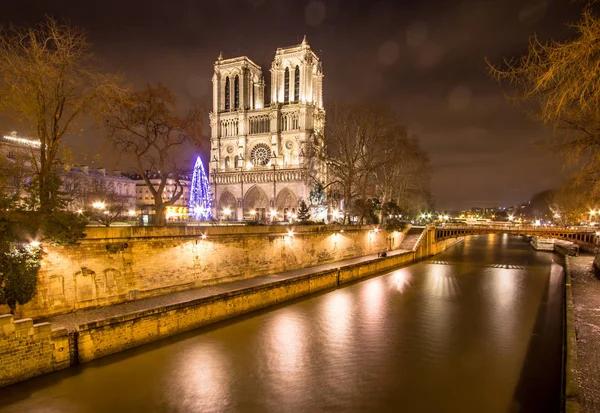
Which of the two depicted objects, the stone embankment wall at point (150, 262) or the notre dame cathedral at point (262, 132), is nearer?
the stone embankment wall at point (150, 262)

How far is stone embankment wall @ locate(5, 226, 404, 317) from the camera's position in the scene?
36.0ft

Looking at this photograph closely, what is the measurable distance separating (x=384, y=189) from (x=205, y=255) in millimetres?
20066

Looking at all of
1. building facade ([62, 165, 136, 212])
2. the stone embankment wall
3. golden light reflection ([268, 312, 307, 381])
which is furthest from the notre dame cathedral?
golden light reflection ([268, 312, 307, 381])

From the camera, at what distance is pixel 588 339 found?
9.94m

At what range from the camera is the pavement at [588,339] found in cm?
691

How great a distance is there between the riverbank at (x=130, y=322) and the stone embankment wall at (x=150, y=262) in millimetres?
415

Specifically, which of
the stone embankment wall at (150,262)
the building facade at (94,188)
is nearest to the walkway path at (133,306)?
the stone embankment wall at (150,262)

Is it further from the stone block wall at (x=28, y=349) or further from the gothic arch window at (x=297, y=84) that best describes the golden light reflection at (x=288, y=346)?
the gothic arch window at (x=297, y=84)

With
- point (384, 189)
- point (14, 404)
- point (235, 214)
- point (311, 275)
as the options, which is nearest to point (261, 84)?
point (235, 214)

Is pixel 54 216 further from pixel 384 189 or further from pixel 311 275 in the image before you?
pixel 384 189

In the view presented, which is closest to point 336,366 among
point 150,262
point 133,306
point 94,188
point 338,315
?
point 338,315

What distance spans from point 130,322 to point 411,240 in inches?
1132

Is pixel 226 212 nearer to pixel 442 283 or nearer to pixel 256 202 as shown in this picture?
pixel 256 202

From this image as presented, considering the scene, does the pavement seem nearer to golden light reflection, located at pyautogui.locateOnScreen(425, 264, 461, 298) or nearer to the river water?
the river water
